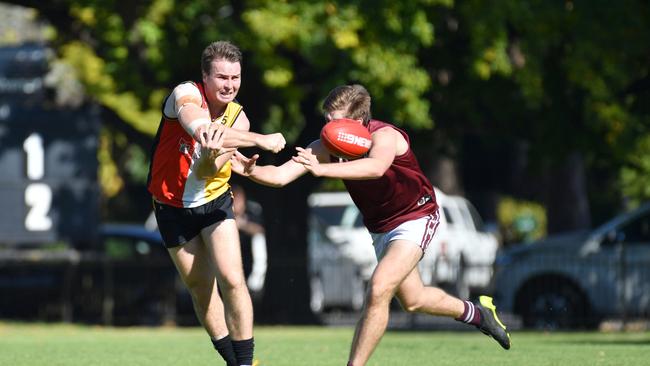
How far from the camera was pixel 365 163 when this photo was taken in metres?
8.82

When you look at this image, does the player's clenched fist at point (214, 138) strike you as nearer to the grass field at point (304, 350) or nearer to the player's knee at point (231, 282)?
the player's knee at point (231, 282)

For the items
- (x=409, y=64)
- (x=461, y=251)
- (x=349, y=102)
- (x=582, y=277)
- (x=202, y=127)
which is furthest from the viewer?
(x=461, y=251)

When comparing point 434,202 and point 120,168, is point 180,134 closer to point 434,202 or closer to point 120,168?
point 434,202

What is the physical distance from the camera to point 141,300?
902 inches

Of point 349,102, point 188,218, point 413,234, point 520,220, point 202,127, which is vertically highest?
point 520,220

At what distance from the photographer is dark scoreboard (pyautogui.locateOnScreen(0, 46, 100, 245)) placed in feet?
67.8

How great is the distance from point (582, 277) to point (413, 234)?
11.7 metres

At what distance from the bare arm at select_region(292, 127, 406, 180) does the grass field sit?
9.40ft

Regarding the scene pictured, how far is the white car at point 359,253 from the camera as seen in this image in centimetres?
2241

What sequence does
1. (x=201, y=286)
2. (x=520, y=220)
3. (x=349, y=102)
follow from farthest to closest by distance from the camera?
(x=520, y=220)
(x=201, y=286)
(x=349, y=102)

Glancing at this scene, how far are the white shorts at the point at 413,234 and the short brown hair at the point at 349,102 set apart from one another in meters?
0.79

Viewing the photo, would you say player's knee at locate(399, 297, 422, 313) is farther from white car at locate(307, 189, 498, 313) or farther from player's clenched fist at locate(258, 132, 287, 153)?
white car at locate(307, 189, 498, 313)

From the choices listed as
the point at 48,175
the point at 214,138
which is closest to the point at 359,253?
the point at 48,175

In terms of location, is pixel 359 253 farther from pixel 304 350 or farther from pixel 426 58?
pixel 304 350
